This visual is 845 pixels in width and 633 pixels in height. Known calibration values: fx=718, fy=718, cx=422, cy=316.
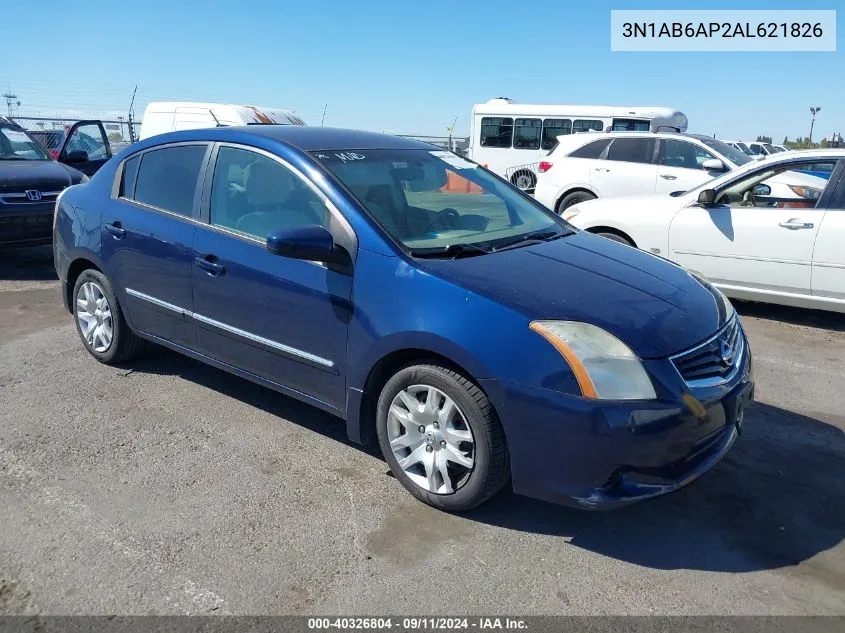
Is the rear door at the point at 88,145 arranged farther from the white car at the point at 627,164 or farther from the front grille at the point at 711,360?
the front grille at the point at 711,360

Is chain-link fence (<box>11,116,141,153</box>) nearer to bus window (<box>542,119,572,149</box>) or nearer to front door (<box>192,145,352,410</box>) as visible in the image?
bus window (<box>542,119,572,149</box>)

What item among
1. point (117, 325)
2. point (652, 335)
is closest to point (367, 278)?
point (652, 335)

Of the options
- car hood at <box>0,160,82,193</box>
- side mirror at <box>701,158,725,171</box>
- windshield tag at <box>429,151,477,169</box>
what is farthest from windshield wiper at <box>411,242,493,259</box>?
side mirror at <box>701,158,725,171</box>

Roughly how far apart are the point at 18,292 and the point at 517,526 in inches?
248

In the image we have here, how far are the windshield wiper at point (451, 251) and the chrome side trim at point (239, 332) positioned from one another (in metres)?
0.69

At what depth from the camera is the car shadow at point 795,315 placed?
6559mm

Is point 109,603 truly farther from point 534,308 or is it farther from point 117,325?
point 117,325

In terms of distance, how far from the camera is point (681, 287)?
11.6 ft

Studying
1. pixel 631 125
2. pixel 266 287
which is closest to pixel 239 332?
pixel 266 287

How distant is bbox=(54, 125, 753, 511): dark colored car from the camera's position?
112 inches

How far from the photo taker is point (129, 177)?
15.3 feet

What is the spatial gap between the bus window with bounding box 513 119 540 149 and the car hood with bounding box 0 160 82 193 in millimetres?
12551

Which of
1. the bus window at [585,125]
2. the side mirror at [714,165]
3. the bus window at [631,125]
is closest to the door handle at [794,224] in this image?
the side mirror at [714,165]

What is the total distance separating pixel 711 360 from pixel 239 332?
2.37 m
